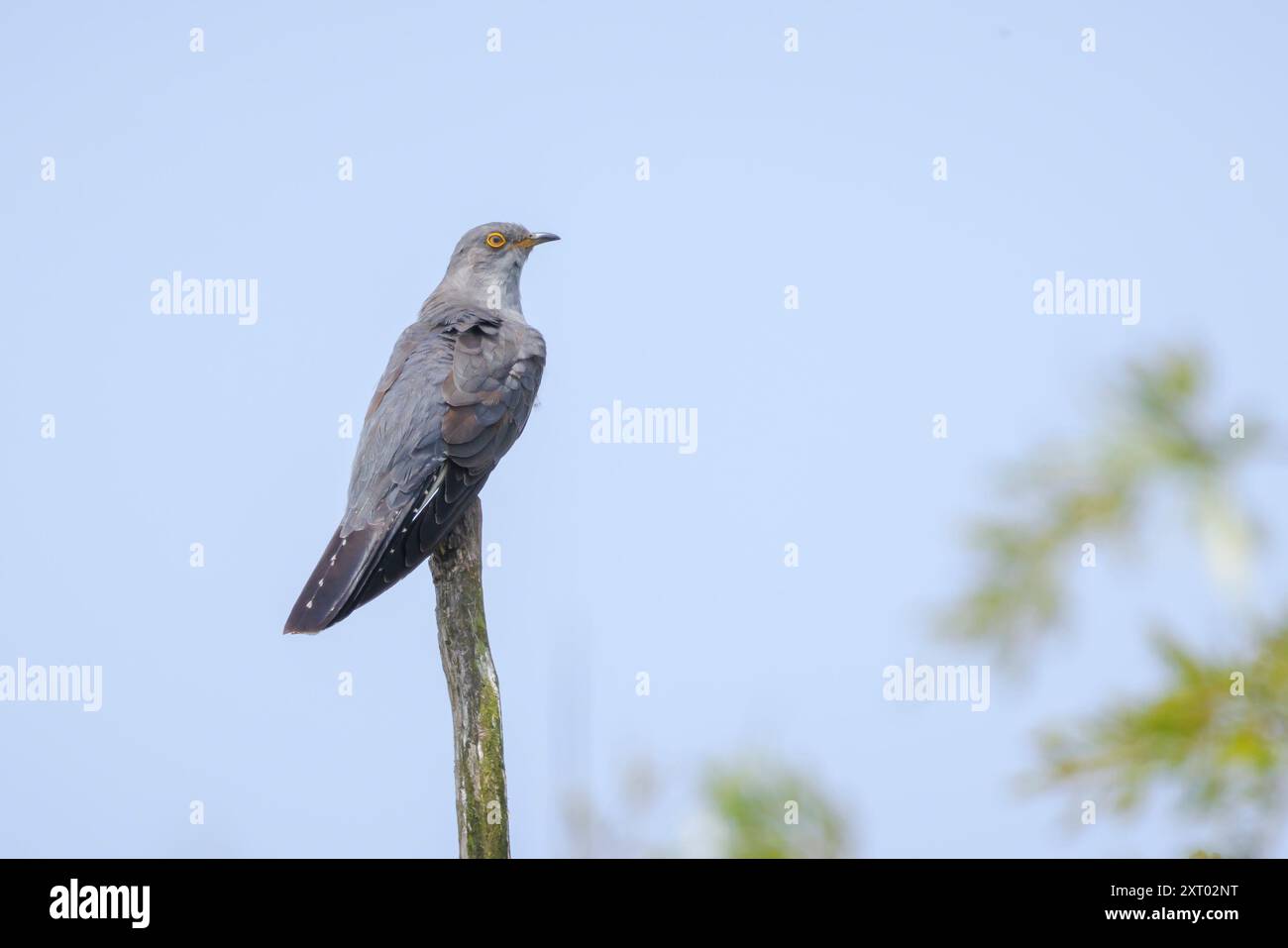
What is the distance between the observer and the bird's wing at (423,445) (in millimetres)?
5609

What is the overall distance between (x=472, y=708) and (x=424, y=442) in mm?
1780

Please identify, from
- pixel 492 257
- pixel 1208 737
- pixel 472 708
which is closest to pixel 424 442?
pixel 472 708

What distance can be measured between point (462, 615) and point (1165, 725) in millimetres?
4042

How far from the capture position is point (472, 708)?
4945 mm

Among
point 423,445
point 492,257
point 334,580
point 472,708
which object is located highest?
point 492,257

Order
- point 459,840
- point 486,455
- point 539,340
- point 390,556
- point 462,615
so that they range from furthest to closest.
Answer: point 539,340 → point 486,455 → point 390,556 → point 462,615 → point 459,840

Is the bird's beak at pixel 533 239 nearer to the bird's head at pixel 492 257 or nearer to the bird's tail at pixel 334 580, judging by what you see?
the bird's head at pixel 492 257

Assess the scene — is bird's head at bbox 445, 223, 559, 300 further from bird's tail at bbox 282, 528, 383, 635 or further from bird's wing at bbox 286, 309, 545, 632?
bird's tail at bbox 282, 528, 383, 635

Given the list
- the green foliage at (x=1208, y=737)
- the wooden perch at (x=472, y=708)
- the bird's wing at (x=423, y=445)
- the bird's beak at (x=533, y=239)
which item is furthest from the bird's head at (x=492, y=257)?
the green foliage at (x=1208, y=737)

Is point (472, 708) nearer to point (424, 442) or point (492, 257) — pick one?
point (424, 442)

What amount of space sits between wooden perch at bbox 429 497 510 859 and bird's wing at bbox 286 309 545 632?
0.86 ft

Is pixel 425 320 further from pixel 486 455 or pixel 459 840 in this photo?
pixel 459 840
